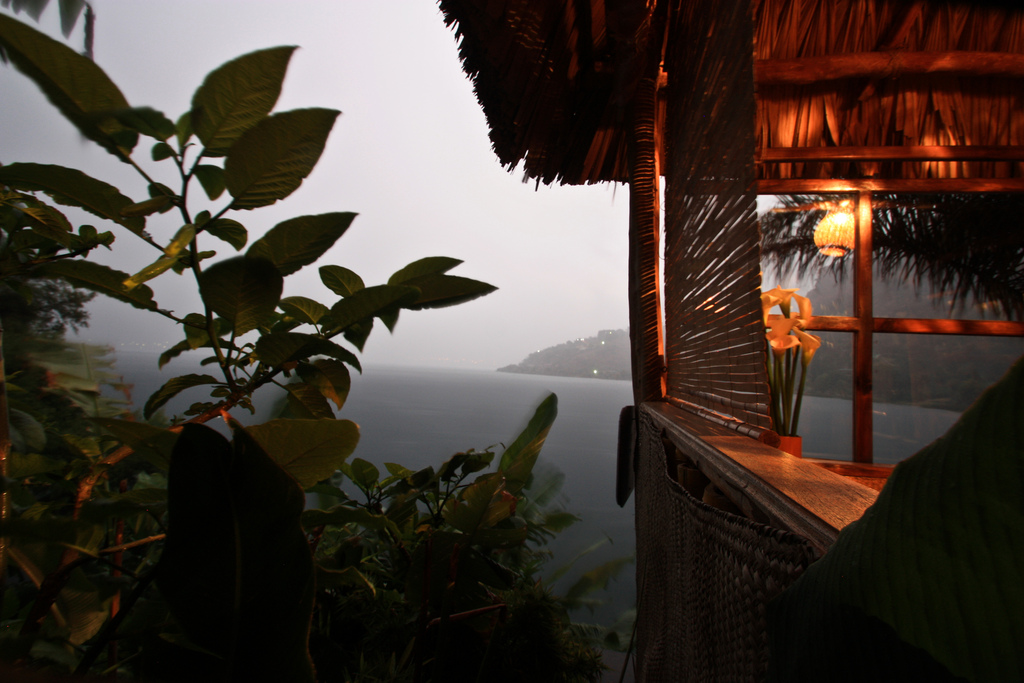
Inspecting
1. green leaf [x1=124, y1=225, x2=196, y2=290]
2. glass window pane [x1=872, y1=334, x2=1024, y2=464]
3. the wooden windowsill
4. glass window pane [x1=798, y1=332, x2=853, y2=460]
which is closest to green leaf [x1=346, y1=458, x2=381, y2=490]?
green leaf [x1=124, y1=225, x2=196, y2=290]

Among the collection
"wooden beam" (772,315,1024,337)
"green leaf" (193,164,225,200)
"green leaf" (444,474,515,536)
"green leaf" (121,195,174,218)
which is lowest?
"green leaf" (444,474,515,536)

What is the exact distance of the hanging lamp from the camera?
2943 mm

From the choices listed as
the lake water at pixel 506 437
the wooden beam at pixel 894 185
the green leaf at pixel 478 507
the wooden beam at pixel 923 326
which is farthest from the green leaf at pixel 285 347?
the wooden beam at pixel 894 185

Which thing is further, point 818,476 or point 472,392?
point 472,392

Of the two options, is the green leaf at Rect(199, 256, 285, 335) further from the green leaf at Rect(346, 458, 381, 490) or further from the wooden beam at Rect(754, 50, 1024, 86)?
the wooden beam at Rect(754, 50, 1024, 86)

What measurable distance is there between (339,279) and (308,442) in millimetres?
196

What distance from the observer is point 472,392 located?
113 inches

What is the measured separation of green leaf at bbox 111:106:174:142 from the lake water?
0.71 m

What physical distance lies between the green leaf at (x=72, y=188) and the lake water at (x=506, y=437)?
65cm

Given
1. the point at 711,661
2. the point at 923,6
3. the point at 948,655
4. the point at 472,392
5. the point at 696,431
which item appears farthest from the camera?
the point at 472,392

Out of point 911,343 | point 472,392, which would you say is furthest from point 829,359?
point 472,392

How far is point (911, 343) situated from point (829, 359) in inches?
24.6

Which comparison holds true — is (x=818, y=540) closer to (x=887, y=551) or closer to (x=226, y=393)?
(x=887, y=551)

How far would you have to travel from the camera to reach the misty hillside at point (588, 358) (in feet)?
12.5
